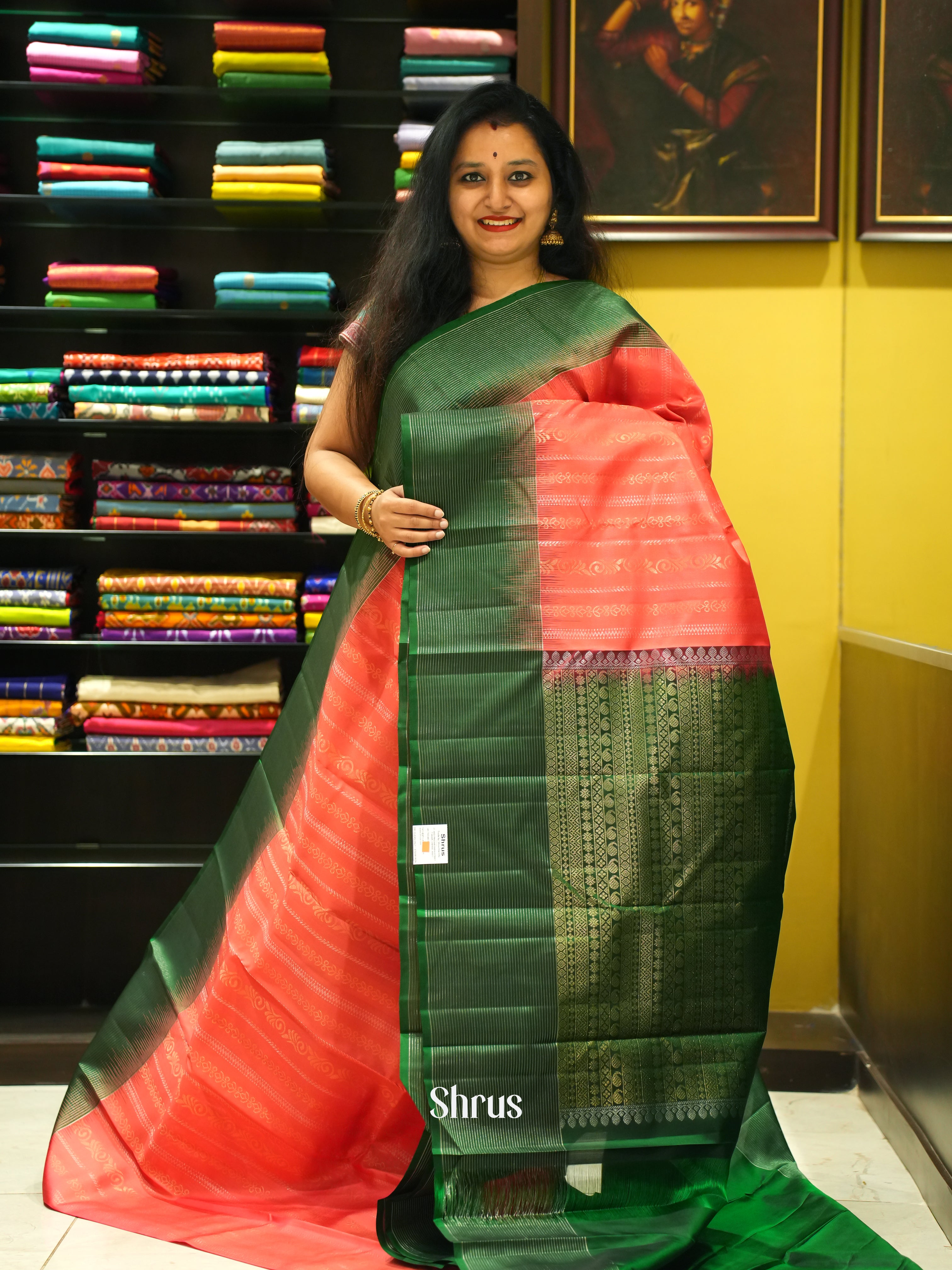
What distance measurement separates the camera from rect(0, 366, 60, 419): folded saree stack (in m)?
2.72

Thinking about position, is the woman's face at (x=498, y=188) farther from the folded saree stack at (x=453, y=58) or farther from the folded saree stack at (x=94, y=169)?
the folded saree stack at (x=94, y=169)

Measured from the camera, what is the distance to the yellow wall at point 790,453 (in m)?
2.67

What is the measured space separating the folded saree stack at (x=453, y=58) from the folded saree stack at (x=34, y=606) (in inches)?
52.8

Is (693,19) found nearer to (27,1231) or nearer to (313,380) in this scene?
(313,380)

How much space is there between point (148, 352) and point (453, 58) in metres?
1.01

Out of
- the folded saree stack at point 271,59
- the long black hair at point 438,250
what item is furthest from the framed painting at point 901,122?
the folded saree stack at point 271,59

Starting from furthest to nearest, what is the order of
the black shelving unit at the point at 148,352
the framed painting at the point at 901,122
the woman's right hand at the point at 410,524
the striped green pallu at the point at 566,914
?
the black shelving unit at the point at 148,352
the framed painting at the point at 901,122
the woman's right hand at the point at 410,524
the striped green pallu at the point at 566,914

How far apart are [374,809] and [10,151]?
2111mm

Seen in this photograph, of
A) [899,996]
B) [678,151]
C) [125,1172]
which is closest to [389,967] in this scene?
[125,1172]

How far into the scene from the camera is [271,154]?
2.67 m

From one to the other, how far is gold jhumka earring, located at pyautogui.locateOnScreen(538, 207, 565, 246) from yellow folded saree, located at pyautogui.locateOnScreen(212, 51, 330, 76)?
106 centimetres

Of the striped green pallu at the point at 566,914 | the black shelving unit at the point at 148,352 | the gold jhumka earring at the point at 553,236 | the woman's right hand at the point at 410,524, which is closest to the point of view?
the striped green pallu at the point at 566,914

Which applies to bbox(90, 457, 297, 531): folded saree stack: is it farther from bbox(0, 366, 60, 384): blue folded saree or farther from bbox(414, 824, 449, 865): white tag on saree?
bbox(414, 824, 449, 865): white tag on saree

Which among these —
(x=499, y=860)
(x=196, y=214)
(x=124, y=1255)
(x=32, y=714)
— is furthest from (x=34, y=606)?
(x=499, y=860)
